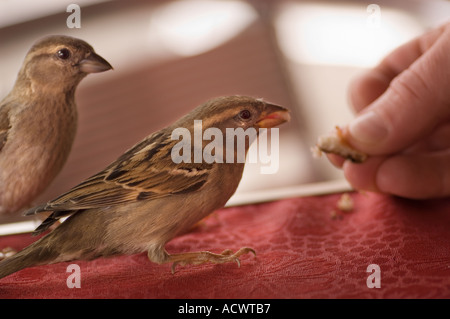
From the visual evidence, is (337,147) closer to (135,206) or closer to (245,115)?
(245,115)

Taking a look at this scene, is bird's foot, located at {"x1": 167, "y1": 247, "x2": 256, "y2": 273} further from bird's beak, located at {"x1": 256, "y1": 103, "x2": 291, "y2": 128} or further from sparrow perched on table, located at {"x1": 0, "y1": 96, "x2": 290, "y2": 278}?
bird's beak, located at {"x1": 256, "y1": 103, "x2": 291, "y2": 128}

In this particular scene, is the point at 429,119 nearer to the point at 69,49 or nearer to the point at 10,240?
the point at 69,49

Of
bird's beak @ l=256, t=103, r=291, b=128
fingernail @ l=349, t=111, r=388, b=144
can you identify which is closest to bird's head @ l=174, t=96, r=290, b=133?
bird's beak @ l=256, t=103, r=291, b=128

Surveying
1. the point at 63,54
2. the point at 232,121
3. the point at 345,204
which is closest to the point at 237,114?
the point at 232,121

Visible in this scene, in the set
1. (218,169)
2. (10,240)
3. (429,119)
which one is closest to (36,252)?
(10,240)

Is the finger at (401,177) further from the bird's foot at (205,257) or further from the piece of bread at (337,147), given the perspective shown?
the bird's foot at (205,257)

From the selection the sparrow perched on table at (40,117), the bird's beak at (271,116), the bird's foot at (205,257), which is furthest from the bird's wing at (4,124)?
the bird's beak at (271,116)
